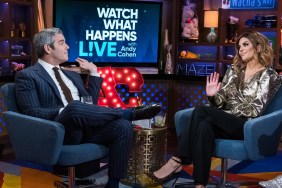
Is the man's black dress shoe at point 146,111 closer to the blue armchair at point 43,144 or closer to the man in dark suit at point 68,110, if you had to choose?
the man in dark suit at point 68,110

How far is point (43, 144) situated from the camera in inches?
139

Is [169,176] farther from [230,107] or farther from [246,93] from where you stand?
[246,93]

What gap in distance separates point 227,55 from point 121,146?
355cm

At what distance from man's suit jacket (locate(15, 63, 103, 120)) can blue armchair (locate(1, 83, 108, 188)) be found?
4.1 inches

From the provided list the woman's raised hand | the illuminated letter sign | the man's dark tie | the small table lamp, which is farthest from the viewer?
the small table lamp

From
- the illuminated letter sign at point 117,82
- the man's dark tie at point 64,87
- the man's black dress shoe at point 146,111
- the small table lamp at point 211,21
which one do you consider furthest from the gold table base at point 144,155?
the small table lamp at point 211,21

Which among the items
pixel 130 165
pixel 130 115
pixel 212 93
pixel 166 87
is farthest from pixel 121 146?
pixel 166 87

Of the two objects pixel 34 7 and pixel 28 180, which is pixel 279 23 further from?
pixel 28 180

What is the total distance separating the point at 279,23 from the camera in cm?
648

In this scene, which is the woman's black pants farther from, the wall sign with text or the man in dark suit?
the wall sign with text

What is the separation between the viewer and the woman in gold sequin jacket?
3.91 metres

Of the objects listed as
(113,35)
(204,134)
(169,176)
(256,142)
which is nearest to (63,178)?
(169,176)

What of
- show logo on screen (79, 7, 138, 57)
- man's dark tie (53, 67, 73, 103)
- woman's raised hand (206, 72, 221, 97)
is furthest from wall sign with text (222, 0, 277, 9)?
man's dark tie (53, 67, 73, 103)

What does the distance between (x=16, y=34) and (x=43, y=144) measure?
312 cm
